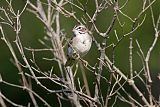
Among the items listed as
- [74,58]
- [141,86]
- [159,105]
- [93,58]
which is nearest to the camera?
[159,105]

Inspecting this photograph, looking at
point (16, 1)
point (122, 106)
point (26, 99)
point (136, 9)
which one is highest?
point (16, 1)

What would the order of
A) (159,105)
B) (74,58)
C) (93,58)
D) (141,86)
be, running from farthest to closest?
1. (141,86)
2. (93,58)
3. (74,58)
4. (159,105)

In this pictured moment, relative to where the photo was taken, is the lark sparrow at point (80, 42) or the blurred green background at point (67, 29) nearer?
the lark sparrow at point (80, 42)

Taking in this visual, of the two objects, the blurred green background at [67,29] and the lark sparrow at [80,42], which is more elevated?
the lark sparrow at [80,42]

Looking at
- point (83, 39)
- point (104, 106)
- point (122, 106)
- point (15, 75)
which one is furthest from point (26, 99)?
point (104, 106)

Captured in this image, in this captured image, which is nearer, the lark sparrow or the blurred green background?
the lark sparrow

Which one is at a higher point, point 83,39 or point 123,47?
point 83,39

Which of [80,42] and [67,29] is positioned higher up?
[80,42]

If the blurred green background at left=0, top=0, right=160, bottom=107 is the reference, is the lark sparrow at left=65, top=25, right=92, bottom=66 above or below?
above

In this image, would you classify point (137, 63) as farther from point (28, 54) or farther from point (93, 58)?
point (28, 54)

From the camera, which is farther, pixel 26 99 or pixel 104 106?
pixel 26 99

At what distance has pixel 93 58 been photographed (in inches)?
421

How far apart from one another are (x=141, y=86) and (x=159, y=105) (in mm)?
7483

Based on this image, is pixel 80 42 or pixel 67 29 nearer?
pixel 80 42
